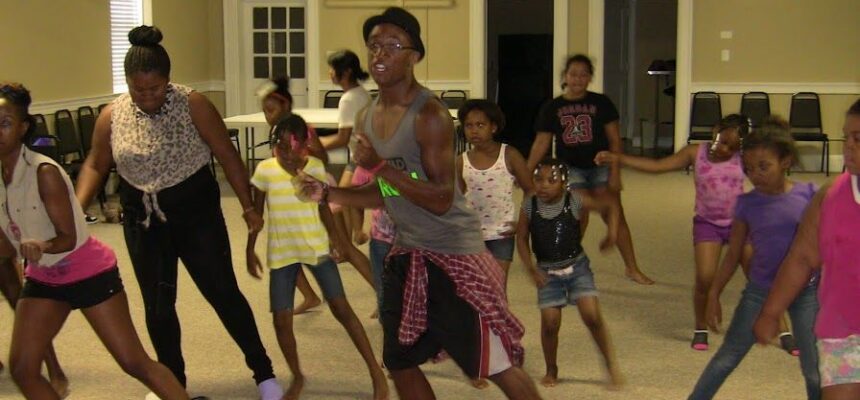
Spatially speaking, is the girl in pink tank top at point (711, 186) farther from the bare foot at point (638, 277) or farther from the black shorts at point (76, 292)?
the black shorts at point (76, 292)

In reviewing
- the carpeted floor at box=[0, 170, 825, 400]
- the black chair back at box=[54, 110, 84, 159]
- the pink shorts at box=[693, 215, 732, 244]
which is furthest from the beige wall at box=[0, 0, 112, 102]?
the pink shorts at box=[693, 215, 732, 244]

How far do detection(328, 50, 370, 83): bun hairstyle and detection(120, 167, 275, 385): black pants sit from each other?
2172 millimetres

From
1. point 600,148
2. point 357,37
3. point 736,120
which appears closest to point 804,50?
point 357,37

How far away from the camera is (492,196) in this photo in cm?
527

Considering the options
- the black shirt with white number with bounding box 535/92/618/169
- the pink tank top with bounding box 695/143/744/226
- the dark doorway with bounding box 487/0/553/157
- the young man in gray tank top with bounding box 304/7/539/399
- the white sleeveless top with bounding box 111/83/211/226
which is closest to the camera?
the young man in gray tank top with bounding box 304/7/539/399

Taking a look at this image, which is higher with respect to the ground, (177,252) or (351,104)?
(351,104)

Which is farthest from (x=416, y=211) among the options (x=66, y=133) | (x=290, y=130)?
(x=66, y=133)

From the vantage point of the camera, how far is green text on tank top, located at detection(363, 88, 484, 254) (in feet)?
11.3

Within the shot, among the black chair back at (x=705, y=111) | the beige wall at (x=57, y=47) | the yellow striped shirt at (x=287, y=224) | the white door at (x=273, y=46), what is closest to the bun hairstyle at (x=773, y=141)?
the yellow striped shirt at (x=287, y=224)

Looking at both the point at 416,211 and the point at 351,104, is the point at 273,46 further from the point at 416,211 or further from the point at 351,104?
the point at 416,211

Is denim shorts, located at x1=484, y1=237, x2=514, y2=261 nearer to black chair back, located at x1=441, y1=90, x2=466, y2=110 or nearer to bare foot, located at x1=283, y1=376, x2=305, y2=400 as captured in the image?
bare foot, located at x1=283, y1=376, x2=305, y2=400

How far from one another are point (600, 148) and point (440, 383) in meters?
2.29

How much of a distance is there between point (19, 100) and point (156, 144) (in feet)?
1.90

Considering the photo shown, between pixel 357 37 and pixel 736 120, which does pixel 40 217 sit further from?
pixel 357 37
